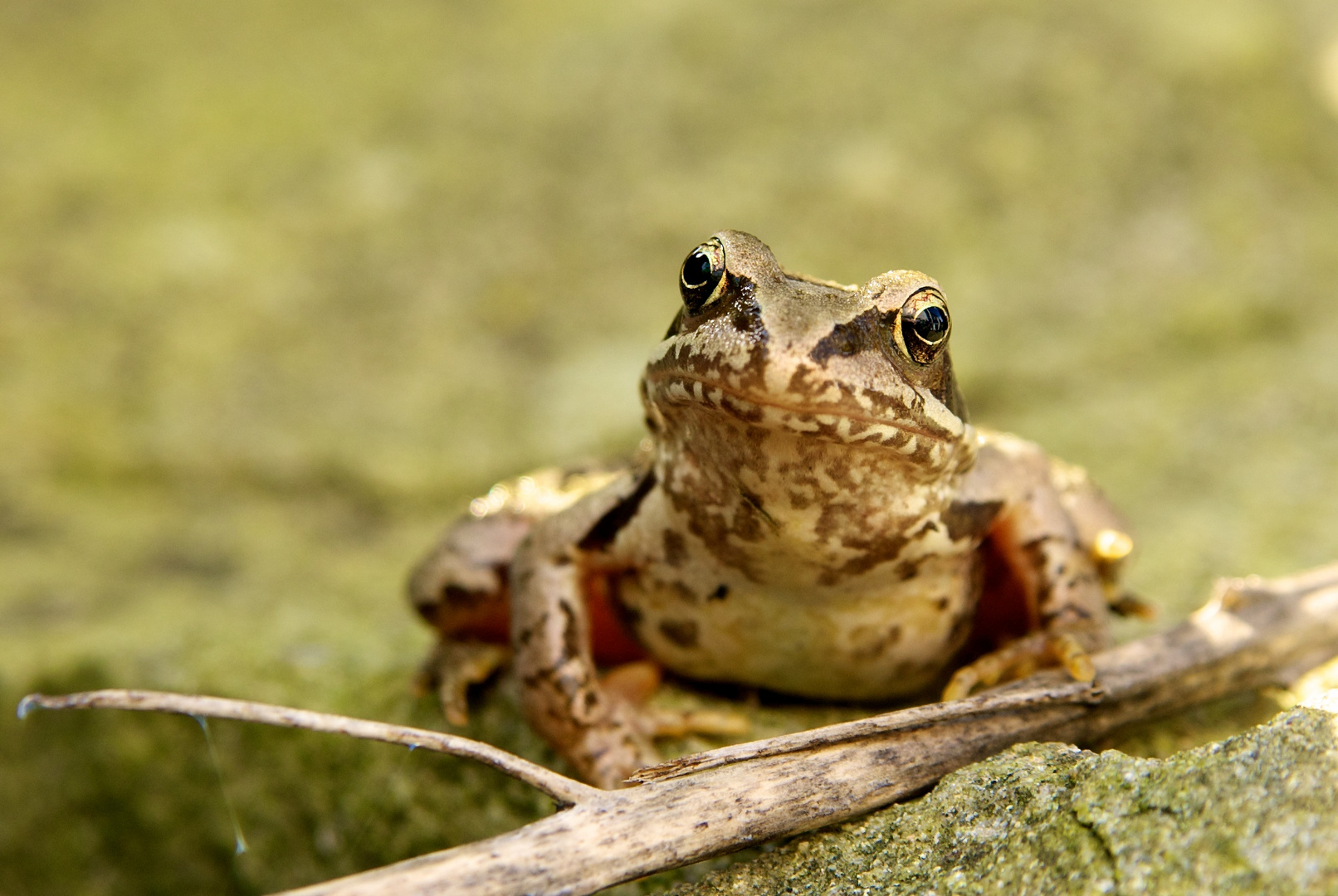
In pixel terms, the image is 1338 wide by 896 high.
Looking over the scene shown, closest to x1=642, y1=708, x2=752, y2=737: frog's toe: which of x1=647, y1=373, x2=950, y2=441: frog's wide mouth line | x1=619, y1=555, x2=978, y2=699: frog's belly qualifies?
x1=619, y1=555, x2=978, y2=699: frog's belly

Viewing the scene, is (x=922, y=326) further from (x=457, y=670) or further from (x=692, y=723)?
(x=457, y=670)

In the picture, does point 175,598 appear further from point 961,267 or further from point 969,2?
point 969,2

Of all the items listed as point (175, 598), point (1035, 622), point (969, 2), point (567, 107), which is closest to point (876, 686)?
point (1035, 622)

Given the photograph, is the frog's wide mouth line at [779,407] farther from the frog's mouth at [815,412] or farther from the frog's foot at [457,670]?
the frog's foot at [457,670]

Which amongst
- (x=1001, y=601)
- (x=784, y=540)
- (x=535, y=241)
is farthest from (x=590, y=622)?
(x=535, y=241)

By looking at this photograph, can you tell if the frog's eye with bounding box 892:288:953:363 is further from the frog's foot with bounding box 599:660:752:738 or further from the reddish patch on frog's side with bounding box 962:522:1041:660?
the frog's foot with bounding box 599:660:752:738

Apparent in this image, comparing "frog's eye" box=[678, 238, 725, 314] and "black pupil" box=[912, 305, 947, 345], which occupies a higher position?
"frog's eye" box=[678, 238, 725, 314]
